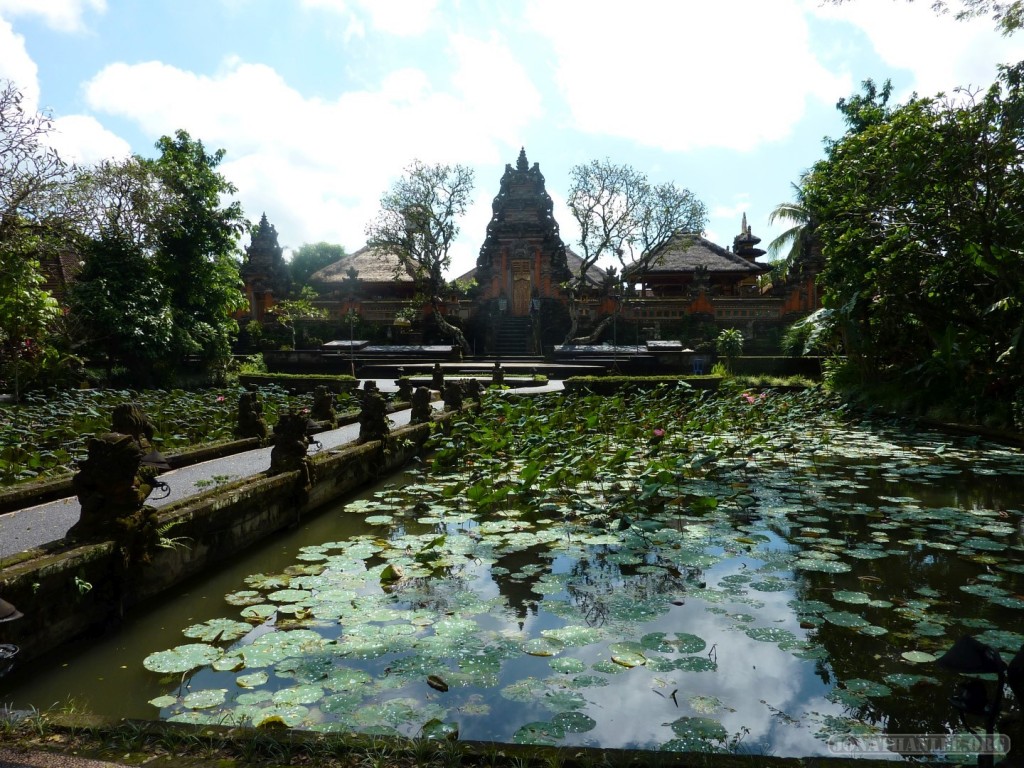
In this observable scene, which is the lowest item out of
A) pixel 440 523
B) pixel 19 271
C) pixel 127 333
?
pixel 440 523

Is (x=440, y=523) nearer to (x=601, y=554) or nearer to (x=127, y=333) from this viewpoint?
(x=601, y=554)

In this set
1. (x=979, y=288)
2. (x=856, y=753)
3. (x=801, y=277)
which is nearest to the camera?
(x=856, y=753)

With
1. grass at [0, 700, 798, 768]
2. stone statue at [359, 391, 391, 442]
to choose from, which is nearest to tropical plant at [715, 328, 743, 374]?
stone statue at [359, 391, 391, 442]

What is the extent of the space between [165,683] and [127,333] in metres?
14.7

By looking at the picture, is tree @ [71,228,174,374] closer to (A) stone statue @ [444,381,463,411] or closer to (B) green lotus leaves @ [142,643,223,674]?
(A) stone statue @ [444,381,463,411]

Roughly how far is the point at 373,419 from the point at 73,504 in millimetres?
2897

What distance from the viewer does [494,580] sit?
3.97 meters

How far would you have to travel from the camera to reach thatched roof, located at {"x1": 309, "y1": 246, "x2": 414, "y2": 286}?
100ft

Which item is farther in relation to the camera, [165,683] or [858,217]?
[858,217]

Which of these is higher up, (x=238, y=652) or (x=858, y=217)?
(x=858, y=217)

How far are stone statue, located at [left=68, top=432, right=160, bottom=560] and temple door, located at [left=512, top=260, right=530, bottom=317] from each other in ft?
82.0

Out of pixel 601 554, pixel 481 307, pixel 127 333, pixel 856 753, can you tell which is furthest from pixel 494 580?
pixel 481 307

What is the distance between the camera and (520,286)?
92.6 ft

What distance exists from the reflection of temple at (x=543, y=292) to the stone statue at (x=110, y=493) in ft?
74.8
